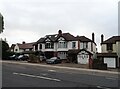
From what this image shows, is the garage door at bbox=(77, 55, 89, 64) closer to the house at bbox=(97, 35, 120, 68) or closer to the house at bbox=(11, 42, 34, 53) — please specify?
the house at bbox=(97, 35, 120, 68)

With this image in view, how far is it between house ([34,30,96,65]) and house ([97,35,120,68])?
28.4 ft

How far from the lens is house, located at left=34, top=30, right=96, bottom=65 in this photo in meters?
72.5

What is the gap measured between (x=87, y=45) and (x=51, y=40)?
1010 centimetres

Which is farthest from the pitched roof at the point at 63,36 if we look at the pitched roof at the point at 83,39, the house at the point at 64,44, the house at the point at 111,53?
the house at the point at 111,53

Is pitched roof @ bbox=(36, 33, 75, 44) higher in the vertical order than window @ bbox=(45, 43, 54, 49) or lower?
higher

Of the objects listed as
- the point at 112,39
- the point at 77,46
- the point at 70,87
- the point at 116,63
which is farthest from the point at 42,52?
the point at 70,87

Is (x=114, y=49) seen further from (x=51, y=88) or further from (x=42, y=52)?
(x=51, y=88)

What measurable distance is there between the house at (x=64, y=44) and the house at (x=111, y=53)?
28.4ft

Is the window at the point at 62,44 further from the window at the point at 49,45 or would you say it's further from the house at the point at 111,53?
the house at the point at 111,53

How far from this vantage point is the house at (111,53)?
5395 cm

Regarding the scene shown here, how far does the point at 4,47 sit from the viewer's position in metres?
79.6

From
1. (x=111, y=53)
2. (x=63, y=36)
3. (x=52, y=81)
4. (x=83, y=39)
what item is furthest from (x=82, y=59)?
(x=52, y=81)

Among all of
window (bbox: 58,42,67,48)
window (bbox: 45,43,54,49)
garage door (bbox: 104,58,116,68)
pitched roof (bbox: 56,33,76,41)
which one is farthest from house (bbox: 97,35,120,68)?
window (bbox: 45,43,54,49)

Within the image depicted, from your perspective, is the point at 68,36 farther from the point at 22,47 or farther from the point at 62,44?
the point at 22,47
